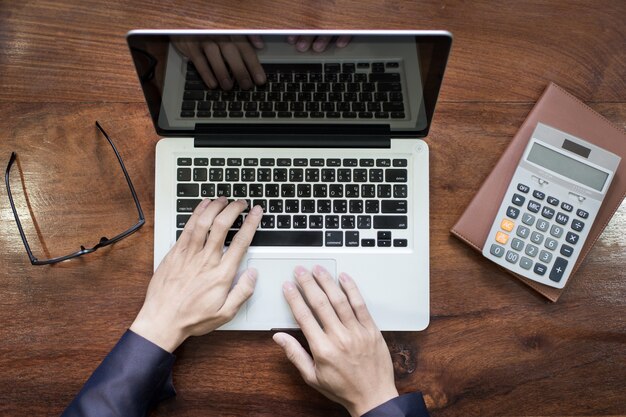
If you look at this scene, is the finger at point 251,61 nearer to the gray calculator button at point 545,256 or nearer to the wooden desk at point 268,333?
the wooden desk at point 268,333

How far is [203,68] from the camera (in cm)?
73

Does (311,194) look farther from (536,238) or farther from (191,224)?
(536,238)

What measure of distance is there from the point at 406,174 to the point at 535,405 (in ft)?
1.32

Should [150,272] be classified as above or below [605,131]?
below

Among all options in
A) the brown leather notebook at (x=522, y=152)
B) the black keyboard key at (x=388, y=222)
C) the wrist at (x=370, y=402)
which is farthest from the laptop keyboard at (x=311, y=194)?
the wrist at (x=370, y=402)

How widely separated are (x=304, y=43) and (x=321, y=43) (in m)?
0.02

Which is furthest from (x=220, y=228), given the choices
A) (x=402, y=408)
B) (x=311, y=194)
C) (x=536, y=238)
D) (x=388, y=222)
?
(x=536, y=238)

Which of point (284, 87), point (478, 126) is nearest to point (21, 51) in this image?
point (284, 87)

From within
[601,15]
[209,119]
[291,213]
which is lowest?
[291,213]

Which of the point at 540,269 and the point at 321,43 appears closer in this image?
the point at 321,43

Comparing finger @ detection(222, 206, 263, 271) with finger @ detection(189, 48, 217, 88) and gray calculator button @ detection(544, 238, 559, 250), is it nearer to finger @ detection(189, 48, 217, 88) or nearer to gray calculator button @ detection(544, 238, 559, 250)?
finger @ detection(189, 48, 217, 88)

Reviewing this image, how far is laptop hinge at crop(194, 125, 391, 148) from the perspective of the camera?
0.81 meters

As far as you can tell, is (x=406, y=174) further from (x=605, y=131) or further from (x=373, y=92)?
(x=605, y=131)

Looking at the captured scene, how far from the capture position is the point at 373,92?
0.77 m
